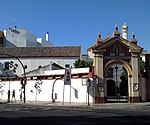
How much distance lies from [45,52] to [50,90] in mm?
34678

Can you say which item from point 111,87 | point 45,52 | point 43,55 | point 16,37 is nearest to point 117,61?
point 111,87

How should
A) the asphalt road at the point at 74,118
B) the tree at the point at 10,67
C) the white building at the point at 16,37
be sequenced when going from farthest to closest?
the white building at the point at 16,37, the tree at the point at 10,67, the asphalt road at the point at 74,118

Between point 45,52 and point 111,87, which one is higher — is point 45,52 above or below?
above

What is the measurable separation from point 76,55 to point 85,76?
120 feet

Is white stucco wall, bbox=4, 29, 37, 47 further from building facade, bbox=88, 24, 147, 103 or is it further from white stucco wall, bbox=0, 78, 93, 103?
building facade, bbox=88, 24, 147, 103

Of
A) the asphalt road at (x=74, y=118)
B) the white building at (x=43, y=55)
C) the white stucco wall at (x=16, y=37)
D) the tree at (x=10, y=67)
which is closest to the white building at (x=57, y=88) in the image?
the asphalt road at (x=74, y=118)

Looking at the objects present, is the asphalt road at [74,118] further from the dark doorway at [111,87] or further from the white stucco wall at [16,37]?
the white stucco wall at [16,37]

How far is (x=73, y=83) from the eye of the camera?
1563 inches

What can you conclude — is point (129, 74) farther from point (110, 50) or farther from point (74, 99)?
point (74, 99)

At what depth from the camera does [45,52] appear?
76062 millimetres

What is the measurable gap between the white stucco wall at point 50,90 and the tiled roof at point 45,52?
2650 cm

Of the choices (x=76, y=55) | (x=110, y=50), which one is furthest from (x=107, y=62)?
(x=76, y=55)

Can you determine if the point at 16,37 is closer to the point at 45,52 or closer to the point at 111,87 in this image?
the point at 45,52

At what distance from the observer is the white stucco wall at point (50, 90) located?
38625 millimetres
